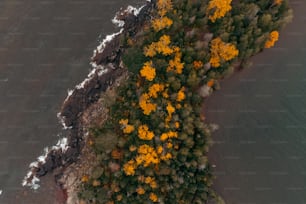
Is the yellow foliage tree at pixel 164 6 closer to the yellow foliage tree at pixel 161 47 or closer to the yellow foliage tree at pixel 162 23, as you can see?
the yellow foliage tree at pixel 162 23

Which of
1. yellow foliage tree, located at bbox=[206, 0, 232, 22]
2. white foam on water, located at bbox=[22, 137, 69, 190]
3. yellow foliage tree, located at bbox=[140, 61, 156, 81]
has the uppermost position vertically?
yellow foliage tree, located at bbox=[206, 0, 232, 22]

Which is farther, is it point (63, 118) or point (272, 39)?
point (63, 118)

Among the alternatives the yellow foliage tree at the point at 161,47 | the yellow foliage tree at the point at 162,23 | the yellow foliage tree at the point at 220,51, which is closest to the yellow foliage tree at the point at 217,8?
the yellow foliage tree at the point at 220,51

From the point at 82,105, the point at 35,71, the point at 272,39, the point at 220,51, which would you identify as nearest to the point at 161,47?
the point at 220,51

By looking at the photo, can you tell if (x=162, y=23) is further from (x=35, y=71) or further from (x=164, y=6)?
(x=35, y=71)

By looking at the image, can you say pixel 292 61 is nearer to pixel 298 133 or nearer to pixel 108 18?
pixel 298 133

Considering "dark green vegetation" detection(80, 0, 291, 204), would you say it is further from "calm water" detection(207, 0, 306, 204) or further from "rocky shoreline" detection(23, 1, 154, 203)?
"calm water" detection(207, 0, 306, 204)

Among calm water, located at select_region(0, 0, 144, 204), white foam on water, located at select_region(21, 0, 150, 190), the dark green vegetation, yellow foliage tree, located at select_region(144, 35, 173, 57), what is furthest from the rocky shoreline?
yellow foliage tree, located at select_region(144, 35, 173, 57)
